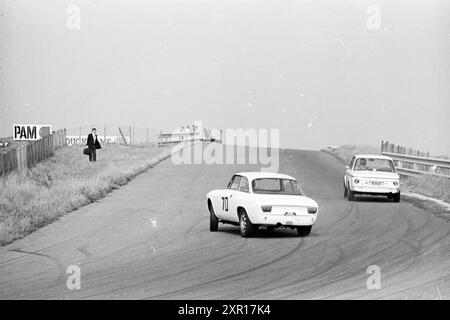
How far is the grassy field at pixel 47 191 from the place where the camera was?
20.1 m

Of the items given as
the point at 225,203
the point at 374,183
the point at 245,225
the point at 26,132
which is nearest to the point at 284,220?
the point at 245,225

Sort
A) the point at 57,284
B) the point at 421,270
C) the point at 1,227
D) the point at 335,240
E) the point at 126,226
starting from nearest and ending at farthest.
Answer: the point at 57,284 < the point at 421,270 < the point at 335,240 < the point at 1,227 < the point at 126,226

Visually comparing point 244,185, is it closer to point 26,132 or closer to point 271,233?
point 271,233

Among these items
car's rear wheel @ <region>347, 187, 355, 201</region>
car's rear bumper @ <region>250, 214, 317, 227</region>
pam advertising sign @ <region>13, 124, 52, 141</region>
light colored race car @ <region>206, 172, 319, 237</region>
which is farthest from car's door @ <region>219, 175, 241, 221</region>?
pam advertising sign @ <region>13, 124, 52, 141</region>

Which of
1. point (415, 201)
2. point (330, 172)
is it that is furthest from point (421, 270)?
point (330, 172)

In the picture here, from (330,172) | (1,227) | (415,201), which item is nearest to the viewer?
(1,227)

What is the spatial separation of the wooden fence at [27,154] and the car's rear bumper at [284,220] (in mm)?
16511

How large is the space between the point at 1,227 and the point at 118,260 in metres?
4.96

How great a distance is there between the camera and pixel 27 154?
3788cm

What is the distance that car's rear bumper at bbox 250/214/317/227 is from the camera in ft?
57.3

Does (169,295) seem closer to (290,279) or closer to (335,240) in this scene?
(290,279)

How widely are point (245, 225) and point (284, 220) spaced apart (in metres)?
0.88

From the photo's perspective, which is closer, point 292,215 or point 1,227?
point 292,215

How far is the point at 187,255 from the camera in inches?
613
